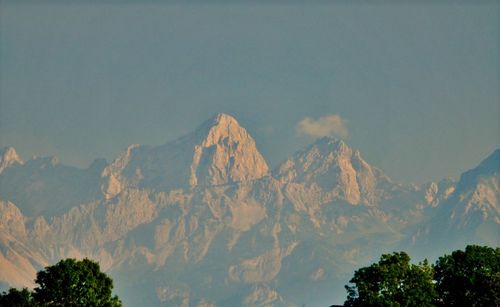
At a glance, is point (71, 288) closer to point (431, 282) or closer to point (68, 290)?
point (68, 290)

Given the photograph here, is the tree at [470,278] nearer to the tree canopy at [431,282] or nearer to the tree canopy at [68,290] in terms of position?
the tree canopy at [431,282]

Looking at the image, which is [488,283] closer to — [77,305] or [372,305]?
[372,305]

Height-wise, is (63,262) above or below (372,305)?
above

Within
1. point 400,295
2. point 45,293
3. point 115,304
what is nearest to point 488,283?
point 400,295

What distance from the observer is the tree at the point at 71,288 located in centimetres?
13838

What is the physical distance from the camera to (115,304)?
140 meters

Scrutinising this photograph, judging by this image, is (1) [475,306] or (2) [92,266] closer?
(1) [475,306]

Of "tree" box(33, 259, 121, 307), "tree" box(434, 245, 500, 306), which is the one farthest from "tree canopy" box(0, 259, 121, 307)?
"tree" box(434, 245, 500, 306)

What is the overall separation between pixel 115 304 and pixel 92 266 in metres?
7.79

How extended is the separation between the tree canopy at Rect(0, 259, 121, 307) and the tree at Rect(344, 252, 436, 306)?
36.8m

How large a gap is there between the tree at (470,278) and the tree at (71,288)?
49.1 m

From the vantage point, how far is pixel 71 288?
139 m

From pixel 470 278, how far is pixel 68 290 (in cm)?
5860

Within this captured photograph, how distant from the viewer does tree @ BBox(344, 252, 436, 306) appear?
131400 millimetres
